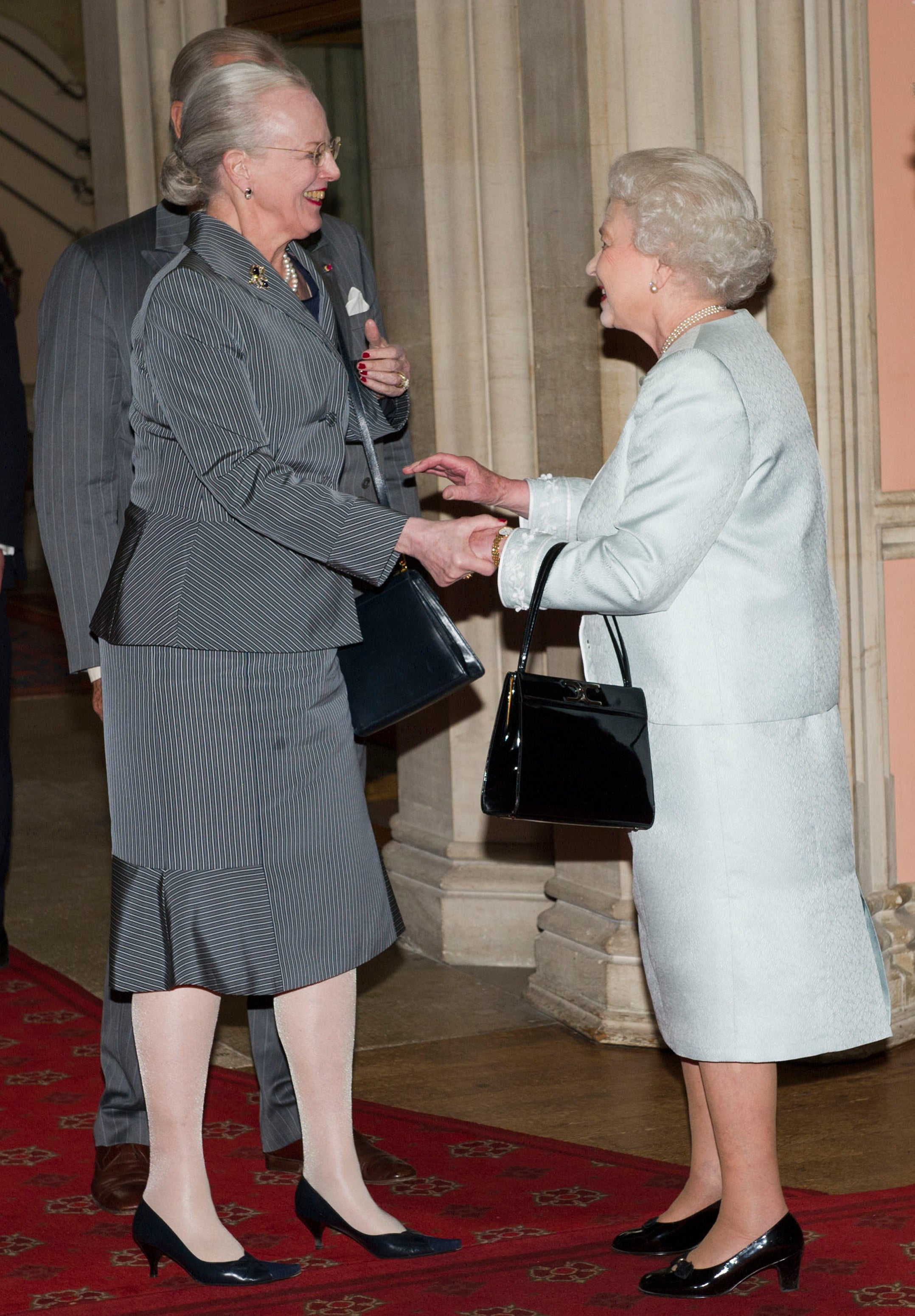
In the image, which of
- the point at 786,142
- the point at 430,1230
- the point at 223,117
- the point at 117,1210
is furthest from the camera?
the point at 786,142

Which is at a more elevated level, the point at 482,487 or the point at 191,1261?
the point at 482,487

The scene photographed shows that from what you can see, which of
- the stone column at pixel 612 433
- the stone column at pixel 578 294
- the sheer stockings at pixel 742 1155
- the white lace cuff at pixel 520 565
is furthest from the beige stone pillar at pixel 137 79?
the sheer stockings at pixel 742 1155

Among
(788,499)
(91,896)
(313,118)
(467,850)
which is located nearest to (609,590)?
(788,499)

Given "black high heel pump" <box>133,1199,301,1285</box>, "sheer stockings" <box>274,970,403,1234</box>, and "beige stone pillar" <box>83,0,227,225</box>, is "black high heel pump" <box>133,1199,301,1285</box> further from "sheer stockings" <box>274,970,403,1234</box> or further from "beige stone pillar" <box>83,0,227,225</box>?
"beige stone pillar" <box>83,0,227,225</box>

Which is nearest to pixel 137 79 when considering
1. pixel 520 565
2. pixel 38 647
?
pixel 520 565

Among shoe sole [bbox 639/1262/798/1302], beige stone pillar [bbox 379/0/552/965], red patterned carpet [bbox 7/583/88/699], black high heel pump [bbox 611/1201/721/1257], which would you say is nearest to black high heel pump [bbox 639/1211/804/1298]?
shoe sole [bbox 639/1262/798/1302]

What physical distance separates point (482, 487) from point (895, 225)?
153cm

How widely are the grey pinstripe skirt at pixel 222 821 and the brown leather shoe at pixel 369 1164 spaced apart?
2.29 feet

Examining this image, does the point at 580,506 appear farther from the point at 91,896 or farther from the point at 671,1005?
the point at 91,896

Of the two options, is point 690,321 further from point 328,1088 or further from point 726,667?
point 328,1088

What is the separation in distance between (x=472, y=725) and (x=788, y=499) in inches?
80.4

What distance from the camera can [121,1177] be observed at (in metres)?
3.06

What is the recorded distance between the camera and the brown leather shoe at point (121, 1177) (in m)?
3.03

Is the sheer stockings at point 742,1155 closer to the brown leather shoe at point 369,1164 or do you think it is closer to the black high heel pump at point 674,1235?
the black high heel pump at point 674,1235
